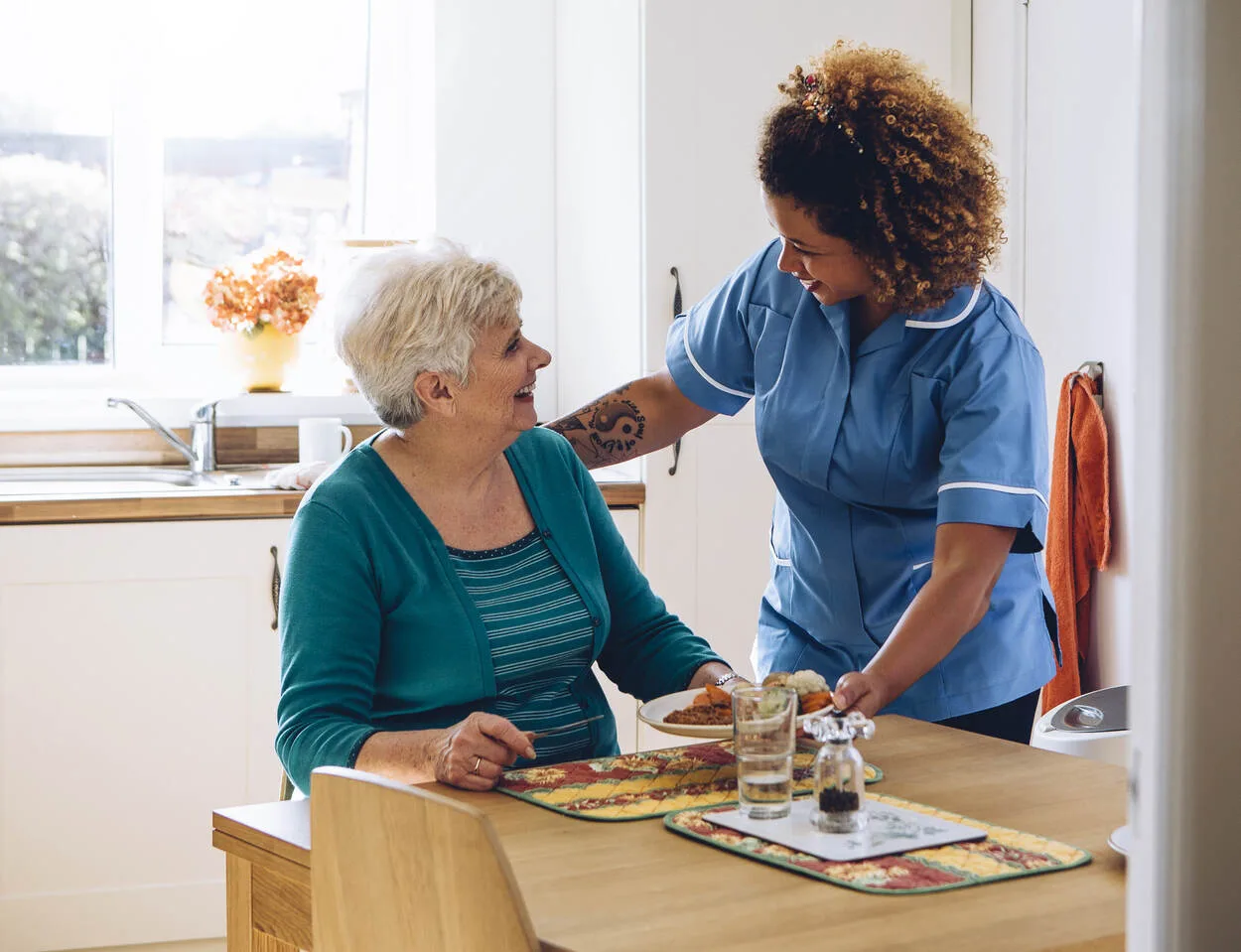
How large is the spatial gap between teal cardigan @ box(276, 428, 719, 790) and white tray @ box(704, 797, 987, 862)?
1.38ft

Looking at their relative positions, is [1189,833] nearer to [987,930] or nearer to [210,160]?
[987,930]

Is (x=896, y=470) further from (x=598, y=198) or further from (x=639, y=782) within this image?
(x=598, y=198)

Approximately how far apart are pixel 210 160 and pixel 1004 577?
2.48 metres

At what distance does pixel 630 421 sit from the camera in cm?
209

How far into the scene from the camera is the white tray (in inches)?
46.0

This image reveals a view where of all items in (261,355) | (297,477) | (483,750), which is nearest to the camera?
(483,750)

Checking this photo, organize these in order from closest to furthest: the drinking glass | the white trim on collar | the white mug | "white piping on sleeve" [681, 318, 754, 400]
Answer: the drinking glass
the white trim on collar
"white piping on sleeve" [681, 318, 754, 400]
the white mug

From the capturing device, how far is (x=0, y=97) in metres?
3.40

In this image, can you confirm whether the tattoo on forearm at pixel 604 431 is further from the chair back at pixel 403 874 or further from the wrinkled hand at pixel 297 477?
the chair back at pixel 403 874

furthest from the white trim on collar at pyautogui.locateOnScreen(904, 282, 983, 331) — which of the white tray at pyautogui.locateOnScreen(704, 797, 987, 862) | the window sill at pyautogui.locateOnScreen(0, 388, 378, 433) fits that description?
the window sill at pyautogui.locateOnScreen(0, 388, 378, 433)

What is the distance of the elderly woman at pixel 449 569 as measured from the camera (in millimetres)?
1522

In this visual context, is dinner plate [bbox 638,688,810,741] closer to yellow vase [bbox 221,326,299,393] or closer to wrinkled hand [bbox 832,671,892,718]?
wrinkled hand [bbox 832,671,892,718]

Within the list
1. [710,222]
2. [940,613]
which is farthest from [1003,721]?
[710,222]

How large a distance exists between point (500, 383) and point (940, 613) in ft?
1.95
